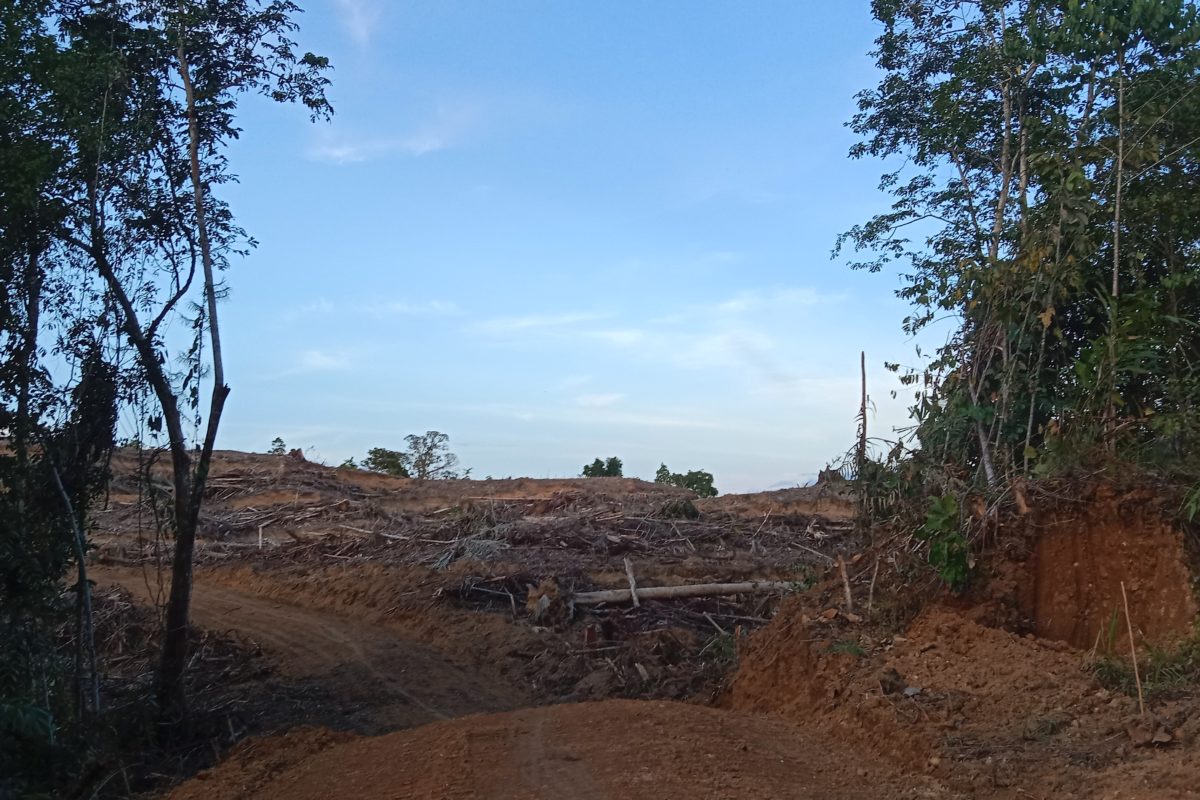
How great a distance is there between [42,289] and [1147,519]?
9.94 meters

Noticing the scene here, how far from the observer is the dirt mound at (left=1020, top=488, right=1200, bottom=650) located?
786 centimetres

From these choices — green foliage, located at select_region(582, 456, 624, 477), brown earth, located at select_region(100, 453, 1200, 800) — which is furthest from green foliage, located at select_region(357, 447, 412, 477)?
brown earth, located at select_region(100, 453, 1200, 800)

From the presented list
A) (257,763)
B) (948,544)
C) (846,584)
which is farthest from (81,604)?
(948,544)

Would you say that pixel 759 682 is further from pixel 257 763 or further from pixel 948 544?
pixel 257 763

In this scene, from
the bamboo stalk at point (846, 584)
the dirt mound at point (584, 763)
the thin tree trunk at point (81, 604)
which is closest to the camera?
the dirt mound at point (584, 763)

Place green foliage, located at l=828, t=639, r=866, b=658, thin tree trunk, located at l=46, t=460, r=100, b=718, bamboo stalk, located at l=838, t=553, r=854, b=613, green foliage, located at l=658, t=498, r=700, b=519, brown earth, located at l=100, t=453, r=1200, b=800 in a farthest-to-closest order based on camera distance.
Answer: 1. green foliage, located at l=658, t=498, r=700, b=519
2. thin tree trunk, located at l=46, t=460, r=100, b=718
3. bamboo stalk, located at l=838, t=553, r=854, b=613
4. green foliage, located at l=828, t=639, r=866, b=658
5. brown earth, located at l=100, t=453, r=1200, b=800

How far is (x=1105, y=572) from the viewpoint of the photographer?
820 cm

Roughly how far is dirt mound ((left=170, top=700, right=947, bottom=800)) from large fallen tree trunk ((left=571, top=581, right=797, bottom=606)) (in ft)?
20.1

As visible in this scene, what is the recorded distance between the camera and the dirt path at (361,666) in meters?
12.0

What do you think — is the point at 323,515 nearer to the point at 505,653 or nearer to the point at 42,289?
the point at 505,653

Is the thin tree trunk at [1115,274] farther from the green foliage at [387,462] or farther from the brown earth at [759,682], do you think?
the green foliage at [387,462]

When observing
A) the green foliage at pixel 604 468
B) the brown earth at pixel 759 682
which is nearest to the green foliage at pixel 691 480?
the green foliage at pixel 604 468

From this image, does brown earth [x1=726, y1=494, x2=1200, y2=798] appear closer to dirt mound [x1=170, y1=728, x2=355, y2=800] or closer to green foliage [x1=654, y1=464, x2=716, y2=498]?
dirt mound [x1=170, y1=728, x2=355, y2=800]

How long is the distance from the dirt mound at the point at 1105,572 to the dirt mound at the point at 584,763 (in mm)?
2247
